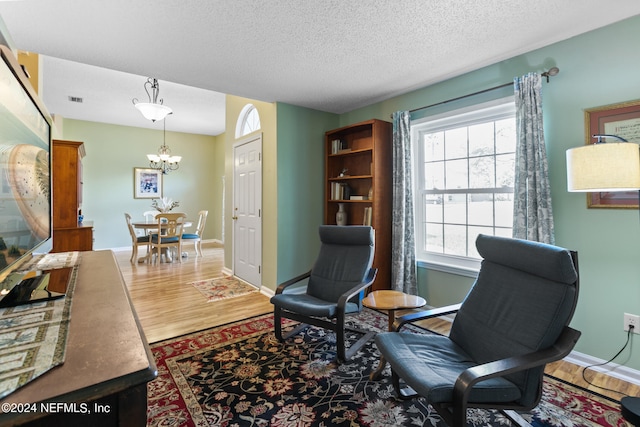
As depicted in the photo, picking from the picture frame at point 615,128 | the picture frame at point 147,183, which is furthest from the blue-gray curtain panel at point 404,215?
the picture frame at point 147,183

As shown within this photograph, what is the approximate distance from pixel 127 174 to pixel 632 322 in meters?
8.55

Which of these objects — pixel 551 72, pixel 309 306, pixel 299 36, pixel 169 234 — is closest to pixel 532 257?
pixel 309 306

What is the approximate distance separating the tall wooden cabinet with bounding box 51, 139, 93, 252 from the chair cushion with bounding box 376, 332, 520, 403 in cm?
340

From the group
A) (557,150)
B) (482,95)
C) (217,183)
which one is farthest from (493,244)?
(217,183)

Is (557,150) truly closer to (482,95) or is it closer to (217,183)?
(482,95)

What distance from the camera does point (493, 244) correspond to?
6.29 ft

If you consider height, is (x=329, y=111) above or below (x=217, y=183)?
above

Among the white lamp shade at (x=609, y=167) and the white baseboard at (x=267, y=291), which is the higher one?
the white lamp shade at (x=609, y=167)

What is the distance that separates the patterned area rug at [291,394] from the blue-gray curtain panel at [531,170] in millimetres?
1101

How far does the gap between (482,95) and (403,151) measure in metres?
0.90

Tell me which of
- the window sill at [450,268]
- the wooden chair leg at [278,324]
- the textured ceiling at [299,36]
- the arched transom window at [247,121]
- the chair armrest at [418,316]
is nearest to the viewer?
the chair armrest at [418,316]

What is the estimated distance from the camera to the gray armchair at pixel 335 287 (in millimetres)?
2336

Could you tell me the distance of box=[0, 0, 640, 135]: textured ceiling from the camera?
2.00 m

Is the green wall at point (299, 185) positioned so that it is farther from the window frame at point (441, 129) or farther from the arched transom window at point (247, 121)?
the window frame at point (441, 129)
